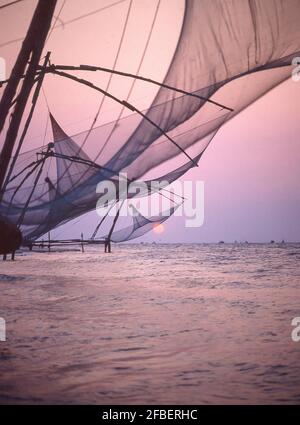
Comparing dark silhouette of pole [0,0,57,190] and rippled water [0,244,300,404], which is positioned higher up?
dark silhouette of pole [0,0,57,190]

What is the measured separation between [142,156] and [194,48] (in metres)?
1.91

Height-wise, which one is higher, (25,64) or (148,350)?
(25,64)

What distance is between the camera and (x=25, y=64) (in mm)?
2111

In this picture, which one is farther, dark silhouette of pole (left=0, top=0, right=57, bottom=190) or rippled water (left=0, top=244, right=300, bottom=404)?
rippled water (left=0, top=244, right=300, bottom=404)

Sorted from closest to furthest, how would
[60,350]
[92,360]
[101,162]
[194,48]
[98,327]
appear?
[92,360] < [60,350] < [194,48] < [98,327] < [101,162]

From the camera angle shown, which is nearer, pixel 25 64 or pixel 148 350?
pixel 25 64

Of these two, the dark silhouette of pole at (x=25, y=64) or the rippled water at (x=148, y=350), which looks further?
the rippled water at (x=148, y=350)

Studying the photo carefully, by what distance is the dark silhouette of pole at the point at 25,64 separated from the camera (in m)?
2.07

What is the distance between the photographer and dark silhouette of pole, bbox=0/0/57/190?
207 centimetres

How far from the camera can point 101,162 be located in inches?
244

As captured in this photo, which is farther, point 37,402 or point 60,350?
point 60,350

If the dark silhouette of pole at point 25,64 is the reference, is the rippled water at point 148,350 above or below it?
below
